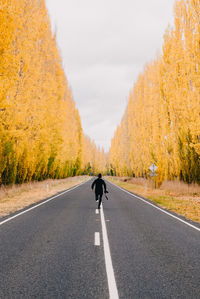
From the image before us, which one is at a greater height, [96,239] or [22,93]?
[22,93]

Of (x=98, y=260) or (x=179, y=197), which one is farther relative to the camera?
(x=179, y=197)

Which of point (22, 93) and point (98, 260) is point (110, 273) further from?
point (22, 93)

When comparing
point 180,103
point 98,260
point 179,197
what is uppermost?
point 180,103

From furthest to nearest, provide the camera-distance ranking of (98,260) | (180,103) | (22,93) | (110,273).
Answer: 1. (180,103)
2. (22,93)
3. (98,260)
4. (110,273)

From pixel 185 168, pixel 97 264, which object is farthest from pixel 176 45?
pixel 97 264

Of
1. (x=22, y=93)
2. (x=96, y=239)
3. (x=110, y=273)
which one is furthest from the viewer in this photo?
(x=22, y=93)

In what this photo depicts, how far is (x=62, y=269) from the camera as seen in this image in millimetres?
4727

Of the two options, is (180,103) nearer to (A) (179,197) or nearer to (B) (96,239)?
(A) (179,197)

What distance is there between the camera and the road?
3898 millimetres

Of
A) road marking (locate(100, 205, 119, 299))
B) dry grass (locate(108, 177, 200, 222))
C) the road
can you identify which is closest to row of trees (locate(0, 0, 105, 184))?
the road

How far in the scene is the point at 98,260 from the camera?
528cm

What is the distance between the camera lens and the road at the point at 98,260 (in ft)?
12.8

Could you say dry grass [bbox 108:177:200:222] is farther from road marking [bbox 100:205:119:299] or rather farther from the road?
road marking [bbox 100:205:119:299]

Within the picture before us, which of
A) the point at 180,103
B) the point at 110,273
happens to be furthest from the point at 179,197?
the point at 110,273
